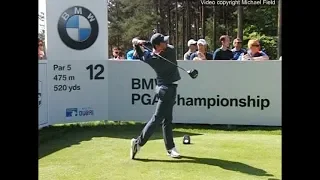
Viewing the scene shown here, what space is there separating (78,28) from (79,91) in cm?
117

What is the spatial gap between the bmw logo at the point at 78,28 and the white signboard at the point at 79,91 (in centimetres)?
35

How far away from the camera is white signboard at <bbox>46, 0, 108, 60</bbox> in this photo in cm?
959

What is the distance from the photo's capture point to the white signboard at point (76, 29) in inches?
377

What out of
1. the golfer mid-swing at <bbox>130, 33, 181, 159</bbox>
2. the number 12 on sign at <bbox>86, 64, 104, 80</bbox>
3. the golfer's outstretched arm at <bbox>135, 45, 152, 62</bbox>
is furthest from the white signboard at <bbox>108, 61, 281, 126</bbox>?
the golfer mid-swing at <bbox>130, 33, 181, 159</bbox>

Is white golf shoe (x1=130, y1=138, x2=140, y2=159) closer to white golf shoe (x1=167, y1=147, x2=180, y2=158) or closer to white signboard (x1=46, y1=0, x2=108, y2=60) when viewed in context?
white golf shoe (x1=167, y1=147, x2=180, y2=158)

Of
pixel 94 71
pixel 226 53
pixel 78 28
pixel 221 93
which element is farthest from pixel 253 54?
pixel 78 28

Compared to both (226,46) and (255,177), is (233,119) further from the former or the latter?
(255,177)

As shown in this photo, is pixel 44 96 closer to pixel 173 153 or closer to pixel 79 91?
pixel 79 91

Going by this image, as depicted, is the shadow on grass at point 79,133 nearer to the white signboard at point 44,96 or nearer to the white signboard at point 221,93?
the white signboard at point 44,96

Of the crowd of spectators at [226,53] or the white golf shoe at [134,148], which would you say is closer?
the white golf shoe at [134,148]

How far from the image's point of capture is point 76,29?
9.84 m

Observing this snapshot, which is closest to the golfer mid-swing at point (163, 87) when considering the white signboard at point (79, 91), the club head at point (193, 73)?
the club head at point (193, 73)
